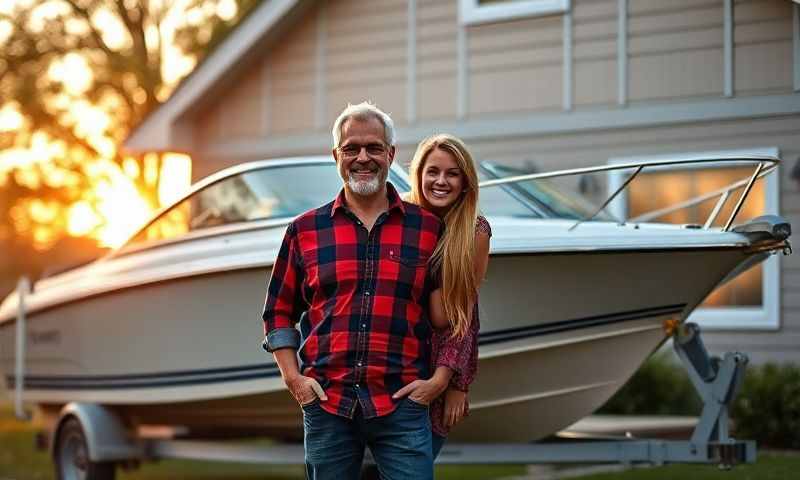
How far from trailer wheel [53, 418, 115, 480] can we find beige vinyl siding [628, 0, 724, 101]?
16.0ft

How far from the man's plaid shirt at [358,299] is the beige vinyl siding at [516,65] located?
22.5 ft

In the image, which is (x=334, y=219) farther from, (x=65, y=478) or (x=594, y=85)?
(x=594, y=85)

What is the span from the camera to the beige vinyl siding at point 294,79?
12438mm

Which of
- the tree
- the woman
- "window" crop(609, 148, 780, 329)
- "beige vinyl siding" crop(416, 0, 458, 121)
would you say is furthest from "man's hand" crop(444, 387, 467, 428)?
the tree

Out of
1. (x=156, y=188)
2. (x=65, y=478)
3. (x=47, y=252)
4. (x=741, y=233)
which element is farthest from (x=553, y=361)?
(x=47, y=252)

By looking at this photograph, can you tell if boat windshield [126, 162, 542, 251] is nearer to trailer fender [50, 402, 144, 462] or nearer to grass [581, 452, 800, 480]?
trailer fender [50, 402, 144, 462]

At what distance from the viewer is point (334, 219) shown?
4.27 m

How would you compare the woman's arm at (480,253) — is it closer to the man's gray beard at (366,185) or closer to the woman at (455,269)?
the woman at (455,269)

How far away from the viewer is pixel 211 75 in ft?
41.5

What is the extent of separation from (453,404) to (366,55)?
8.07m

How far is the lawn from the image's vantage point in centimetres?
833

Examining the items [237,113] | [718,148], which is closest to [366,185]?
[718,148]

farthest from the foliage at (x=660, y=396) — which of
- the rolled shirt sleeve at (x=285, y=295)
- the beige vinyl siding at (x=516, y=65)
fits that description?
the rolled shirt sleeve at (x=285, y=295)

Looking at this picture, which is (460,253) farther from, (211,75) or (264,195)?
(211,75)
